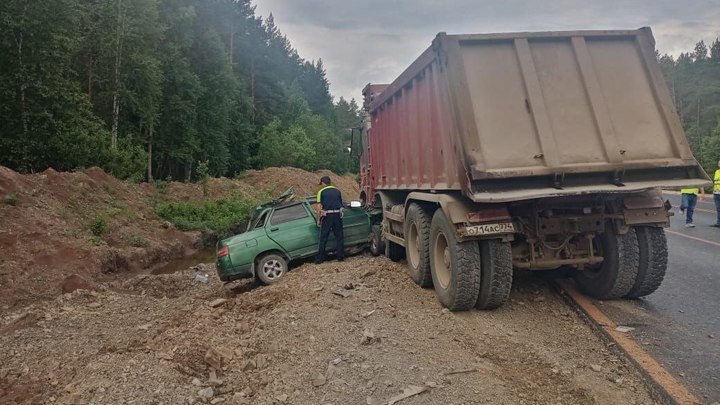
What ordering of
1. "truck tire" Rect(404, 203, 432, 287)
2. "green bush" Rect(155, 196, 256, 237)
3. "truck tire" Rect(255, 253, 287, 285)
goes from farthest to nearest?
1. "green bush" Rect(155, 196, 256, 237)
2. "truck tire" Rect(255, 253, 287, 285)
3. "truck tire" Rect(404, 203, 432, 287)

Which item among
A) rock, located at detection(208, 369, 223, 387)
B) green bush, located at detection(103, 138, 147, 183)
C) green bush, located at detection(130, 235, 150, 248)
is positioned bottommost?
rock, located at detection(208, 369, 223, 387)

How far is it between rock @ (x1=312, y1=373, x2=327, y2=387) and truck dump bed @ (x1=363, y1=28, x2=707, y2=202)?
85.8 inches

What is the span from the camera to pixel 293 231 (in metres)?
10.4

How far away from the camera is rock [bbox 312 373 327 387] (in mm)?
4117

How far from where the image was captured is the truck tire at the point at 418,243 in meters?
6.66

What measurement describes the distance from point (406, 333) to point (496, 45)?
10.6 ft

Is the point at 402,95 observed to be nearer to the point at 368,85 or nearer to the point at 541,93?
the point at 541,93

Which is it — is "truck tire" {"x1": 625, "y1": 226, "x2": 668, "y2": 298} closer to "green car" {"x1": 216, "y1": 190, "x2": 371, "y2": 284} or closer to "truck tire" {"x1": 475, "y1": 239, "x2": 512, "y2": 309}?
"truck tire" {"x1": 475, "y1": 239, "x2": 512, "y2": 309}

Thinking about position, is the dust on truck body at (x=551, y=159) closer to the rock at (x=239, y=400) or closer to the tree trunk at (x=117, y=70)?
the rock at (x=239, y=400)

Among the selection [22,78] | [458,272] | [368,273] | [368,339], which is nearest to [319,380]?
[368,339]

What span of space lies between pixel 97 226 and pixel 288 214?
23.7ft

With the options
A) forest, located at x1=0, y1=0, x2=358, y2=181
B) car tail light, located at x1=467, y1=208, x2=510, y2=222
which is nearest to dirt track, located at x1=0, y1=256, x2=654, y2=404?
car tail light, located at x1=467, y1=208, x2=510, y2=222

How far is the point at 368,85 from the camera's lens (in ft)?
37.9

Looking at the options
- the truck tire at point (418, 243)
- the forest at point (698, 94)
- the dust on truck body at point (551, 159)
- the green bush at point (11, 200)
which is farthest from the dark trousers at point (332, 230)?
the forest at point (698, 94)
